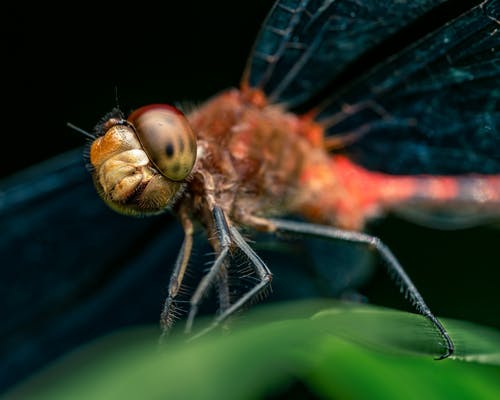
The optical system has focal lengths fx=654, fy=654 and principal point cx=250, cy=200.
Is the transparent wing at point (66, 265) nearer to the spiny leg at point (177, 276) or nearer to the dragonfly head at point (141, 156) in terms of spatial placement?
the spiny leg at point (177, 276)

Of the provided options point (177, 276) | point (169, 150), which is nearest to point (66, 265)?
point (177, 276)

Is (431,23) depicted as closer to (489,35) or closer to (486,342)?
(489,35)

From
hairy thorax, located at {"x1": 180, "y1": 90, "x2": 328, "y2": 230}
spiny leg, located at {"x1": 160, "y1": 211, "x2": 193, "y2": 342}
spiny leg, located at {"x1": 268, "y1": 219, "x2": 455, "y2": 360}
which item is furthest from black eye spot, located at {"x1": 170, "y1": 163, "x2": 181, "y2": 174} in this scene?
spiny leg, located at {"x1": 268, "y1": 219, "x2": 455, "y2": 360}

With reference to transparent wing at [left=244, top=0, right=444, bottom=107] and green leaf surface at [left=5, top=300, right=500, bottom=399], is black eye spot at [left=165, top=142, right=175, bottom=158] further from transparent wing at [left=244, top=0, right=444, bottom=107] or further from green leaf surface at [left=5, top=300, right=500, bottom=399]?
transparent wing at [left=244, top=0, right=444, bottom=107]

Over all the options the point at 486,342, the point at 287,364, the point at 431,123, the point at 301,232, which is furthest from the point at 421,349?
the point at 431,123

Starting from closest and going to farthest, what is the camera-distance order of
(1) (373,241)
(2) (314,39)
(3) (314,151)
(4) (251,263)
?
1. (4) (251,263)
2. (1) (373,241)
3. (2) (314,39)
4. (3) (314,151)

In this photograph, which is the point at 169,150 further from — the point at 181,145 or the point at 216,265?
the point at 216,265
